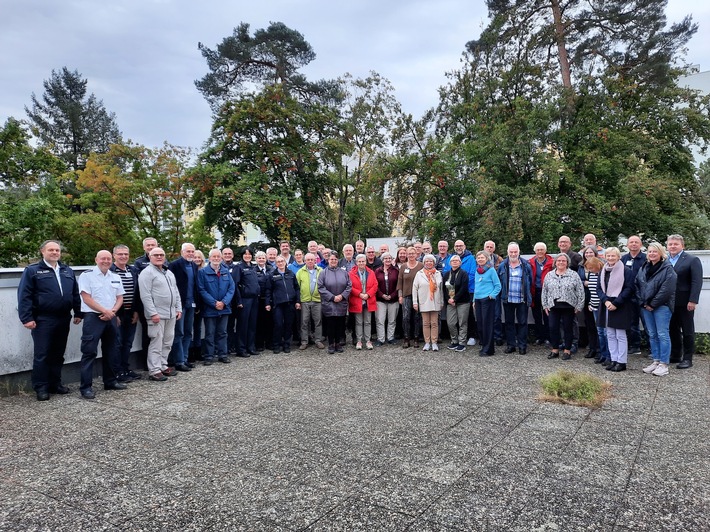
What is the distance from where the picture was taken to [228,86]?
22.8 m

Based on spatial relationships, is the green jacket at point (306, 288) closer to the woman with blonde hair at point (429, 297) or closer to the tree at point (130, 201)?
the woman with blonde hair at point (429, 297)

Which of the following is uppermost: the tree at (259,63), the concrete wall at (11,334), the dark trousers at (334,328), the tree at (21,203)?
the tree at (259,63)

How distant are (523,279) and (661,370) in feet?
7.54

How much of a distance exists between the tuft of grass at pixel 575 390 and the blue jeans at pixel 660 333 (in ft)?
4.60

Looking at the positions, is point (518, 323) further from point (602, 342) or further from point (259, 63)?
point (259, 63)

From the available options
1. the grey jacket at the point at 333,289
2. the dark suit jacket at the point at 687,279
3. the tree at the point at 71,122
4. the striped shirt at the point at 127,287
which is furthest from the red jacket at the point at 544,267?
the tree at the point at 71,122

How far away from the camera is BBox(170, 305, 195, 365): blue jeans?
7.17 m

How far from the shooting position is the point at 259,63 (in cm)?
2283

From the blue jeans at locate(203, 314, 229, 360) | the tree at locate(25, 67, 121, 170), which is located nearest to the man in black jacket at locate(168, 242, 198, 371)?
the blue jeans at locate(203, 314, 229, 360)

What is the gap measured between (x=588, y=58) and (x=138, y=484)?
64.9 ft

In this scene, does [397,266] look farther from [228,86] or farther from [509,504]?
[228,86]

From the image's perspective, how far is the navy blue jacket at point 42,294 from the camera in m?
5.38

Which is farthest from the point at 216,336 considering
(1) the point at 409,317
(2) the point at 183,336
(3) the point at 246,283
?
(1) the point at 409,317

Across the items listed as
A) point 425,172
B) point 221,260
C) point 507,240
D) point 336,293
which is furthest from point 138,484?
point 425,172
